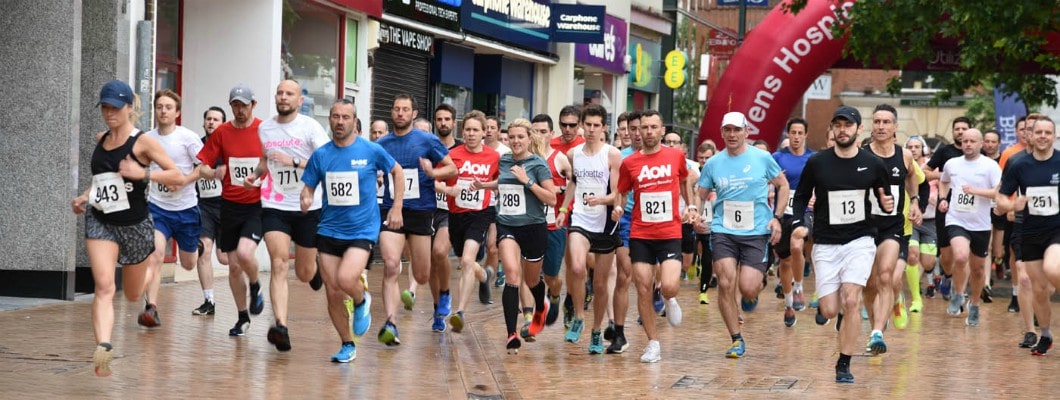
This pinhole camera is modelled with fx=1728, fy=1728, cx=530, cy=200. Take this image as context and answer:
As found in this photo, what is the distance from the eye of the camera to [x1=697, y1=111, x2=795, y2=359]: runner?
41.0 feet

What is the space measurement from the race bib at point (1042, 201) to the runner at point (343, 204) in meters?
5.01

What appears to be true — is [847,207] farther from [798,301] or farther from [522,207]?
[798,301]

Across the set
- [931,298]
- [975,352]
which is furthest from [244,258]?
[931,298]

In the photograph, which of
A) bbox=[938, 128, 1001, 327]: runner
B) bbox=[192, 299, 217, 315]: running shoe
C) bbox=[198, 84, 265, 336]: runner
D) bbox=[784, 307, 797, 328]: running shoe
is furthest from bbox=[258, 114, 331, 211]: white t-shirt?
bbox=[938, 128, 1001, 327]: runner

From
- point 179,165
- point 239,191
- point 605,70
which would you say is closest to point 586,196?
point 239,191

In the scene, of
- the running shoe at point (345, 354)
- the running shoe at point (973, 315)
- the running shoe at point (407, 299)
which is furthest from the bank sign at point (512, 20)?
the running shoe at point (345, 354)

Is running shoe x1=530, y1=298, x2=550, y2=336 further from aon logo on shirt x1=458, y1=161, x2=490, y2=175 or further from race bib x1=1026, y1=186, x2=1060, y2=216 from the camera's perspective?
race bib x1=1026, y1=186, x2=1060, y2=216

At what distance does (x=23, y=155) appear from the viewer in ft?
48.8

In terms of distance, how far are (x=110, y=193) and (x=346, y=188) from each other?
1793 mm

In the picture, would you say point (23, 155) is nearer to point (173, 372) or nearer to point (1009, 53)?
point (173, 372)

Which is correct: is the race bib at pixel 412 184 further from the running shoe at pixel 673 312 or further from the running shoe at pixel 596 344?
the running shoe at pixel 673 312

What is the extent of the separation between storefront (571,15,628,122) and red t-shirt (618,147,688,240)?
21964mm

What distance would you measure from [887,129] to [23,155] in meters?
7.42

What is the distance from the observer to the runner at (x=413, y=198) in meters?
12.7
